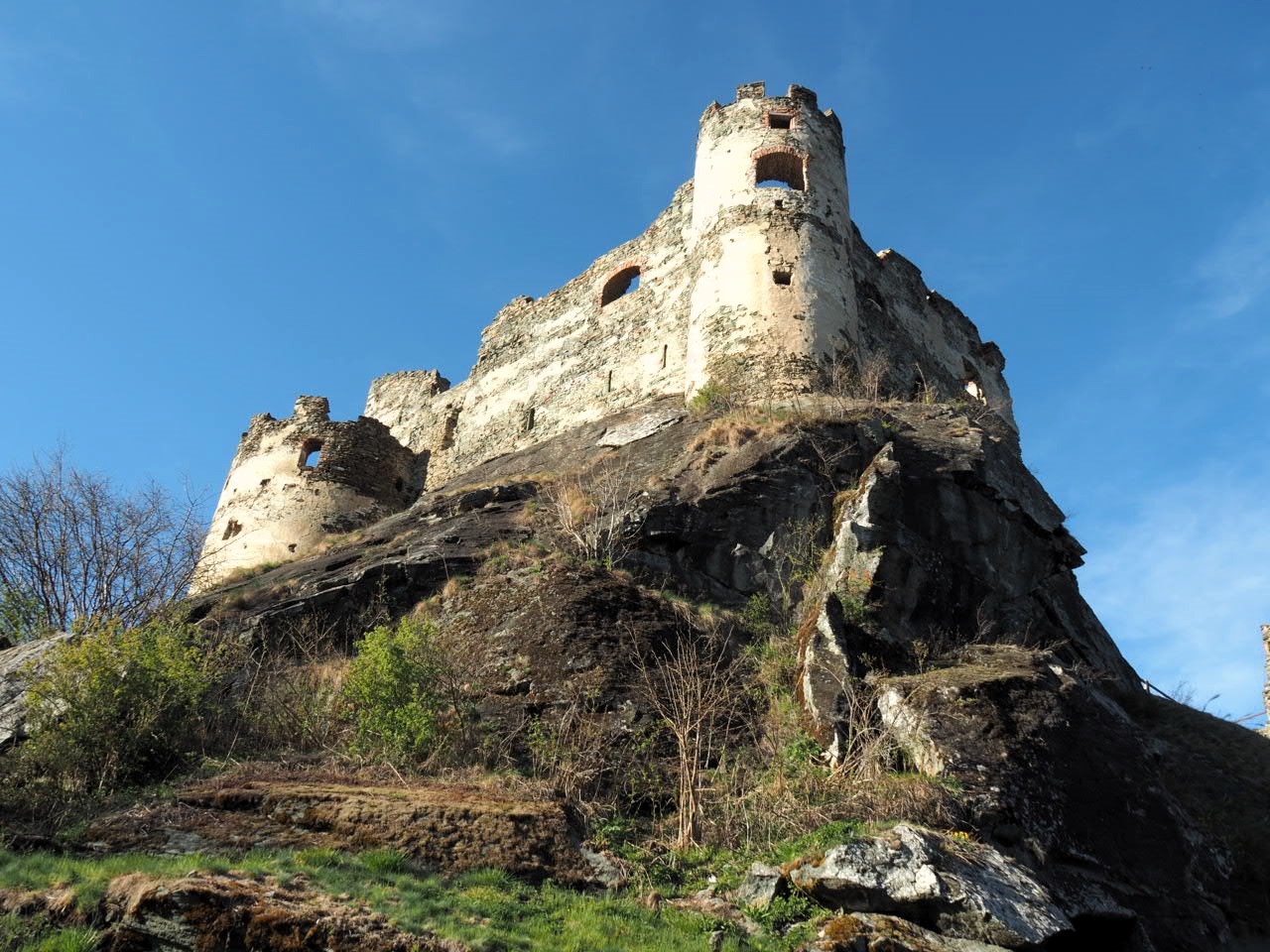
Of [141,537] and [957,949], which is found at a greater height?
[141,537]

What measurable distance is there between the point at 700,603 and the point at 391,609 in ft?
13.2

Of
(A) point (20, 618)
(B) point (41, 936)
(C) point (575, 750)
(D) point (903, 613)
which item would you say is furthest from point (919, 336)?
(B) point (41, 936)

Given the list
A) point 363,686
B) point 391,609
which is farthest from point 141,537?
point 363,686

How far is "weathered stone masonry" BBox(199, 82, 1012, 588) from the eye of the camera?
17266 mm

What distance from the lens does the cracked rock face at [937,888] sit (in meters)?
6.83

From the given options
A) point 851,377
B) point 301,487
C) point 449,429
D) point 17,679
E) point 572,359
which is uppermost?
point 572,359

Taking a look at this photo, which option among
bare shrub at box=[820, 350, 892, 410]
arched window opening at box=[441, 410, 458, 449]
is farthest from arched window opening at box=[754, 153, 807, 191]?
arched window opening at box=[441, 410, 458, 449]

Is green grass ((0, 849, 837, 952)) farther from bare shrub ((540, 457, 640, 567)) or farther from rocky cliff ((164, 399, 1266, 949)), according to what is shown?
bare shrub ((540, 457, 640, 567))

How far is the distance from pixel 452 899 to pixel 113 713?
4.40 m

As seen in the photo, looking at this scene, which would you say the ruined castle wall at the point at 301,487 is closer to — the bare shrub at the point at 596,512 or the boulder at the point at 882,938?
the bare shrub at the point at 596,512

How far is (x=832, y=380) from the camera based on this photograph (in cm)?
1609

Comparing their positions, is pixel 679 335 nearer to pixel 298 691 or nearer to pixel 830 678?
pixel 830 678

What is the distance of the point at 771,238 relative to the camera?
18.0m

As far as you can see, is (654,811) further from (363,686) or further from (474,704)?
(363,686)
